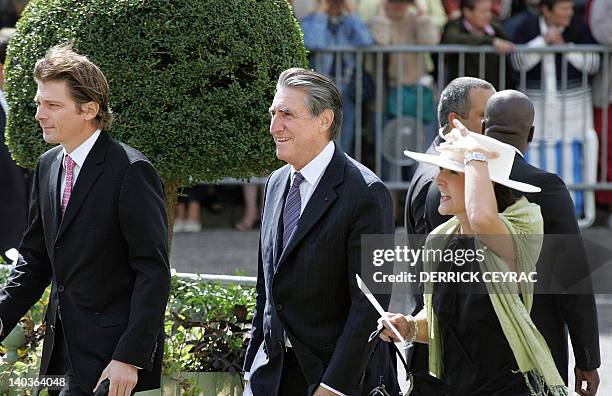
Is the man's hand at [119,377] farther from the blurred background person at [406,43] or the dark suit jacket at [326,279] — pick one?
the blurred background person at [406,43]

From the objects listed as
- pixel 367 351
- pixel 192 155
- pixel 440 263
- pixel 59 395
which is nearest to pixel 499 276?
pixel 440 263

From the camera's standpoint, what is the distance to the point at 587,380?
4961 mm

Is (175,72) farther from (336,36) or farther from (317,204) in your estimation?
Answer: (336,36)

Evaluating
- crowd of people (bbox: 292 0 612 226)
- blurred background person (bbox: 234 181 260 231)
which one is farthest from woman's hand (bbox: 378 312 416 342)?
blurred background person (bbox: 234 181 260 231)

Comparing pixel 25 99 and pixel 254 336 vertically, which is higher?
pixel 25 99

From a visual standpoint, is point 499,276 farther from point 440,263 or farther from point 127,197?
point 127,197

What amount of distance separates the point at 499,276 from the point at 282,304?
827 millimetres

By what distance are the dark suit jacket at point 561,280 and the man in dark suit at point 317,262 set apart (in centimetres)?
61

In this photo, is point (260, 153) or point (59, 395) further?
point (260, 153)

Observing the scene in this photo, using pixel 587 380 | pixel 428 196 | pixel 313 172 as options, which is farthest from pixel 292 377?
pixel 587 380

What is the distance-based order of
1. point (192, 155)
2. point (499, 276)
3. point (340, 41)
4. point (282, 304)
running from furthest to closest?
point (340, 41) < point (192, 155) < point (282, 304) < point (499, 276)

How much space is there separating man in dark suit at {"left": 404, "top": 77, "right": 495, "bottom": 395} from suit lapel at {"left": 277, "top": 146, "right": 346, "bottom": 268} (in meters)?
0.42

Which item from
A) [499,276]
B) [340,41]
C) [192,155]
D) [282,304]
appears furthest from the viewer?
[340,41]

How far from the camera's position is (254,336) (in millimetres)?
4699
